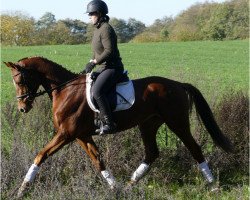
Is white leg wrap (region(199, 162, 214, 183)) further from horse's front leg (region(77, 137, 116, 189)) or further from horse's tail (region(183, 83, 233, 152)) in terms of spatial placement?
horse's front leg (region(77, 137, 116, 189))

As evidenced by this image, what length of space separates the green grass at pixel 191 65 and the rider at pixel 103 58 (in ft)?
6.84

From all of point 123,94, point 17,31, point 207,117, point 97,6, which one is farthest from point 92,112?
point 17,31

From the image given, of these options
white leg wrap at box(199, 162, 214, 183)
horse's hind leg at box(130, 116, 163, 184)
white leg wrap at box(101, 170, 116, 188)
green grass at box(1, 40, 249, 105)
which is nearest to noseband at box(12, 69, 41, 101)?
white leg wrap at box(101, 170, 116, 188)

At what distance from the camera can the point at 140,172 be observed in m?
6.79

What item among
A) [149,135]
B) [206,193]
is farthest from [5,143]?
[206,193]

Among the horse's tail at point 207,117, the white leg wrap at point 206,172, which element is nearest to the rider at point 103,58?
the horse's tail at point 207,117

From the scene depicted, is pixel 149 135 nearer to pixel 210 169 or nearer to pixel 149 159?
pixel 149 159

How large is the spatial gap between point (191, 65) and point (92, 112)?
2471cm

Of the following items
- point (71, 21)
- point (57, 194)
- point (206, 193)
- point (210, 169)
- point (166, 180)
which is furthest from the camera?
point (71, 21)

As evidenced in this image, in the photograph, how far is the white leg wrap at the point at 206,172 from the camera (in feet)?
22.2

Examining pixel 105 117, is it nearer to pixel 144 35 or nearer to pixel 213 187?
pixel 213 187

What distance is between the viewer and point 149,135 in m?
7.03

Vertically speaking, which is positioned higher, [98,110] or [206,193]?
[98,110]

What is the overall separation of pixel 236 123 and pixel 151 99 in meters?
1.67
